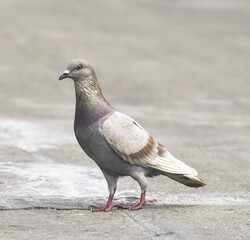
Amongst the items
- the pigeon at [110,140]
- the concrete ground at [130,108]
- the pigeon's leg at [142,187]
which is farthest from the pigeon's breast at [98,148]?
the concrete ground at [130,108]

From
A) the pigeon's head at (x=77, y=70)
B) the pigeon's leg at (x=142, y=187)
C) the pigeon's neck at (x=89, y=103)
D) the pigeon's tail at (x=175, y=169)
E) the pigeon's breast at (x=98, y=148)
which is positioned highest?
the pigeon's head at (x=77, y=70)

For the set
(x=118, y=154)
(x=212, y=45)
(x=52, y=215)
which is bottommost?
(x=52, y=215)

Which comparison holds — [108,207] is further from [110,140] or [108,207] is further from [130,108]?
[130,108]

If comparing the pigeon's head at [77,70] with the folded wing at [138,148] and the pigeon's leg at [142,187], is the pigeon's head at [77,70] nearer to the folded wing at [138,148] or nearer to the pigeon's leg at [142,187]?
the folded wing at [138,148]

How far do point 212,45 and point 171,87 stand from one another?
3740mm

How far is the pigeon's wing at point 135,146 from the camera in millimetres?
6254

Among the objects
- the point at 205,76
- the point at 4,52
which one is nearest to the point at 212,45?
the point at 205,76

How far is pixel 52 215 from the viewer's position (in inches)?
246

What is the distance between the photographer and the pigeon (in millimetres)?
6238

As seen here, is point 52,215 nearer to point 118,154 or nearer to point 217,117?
point 118,154

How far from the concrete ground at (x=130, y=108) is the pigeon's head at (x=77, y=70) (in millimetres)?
1234

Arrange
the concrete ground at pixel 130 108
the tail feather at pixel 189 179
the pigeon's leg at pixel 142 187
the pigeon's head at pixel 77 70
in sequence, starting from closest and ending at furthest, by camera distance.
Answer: the concrete ground at pixel 130 108
the pigeon's head at pixel 77 70
the pigeon's leg at pixel 142 187
the tail feather at pixel 189 179

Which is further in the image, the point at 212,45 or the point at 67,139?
the point at 212,45

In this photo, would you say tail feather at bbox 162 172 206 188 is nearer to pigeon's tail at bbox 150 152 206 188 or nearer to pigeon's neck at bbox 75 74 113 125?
pigeon's tail at bbox 150 152 206 188
